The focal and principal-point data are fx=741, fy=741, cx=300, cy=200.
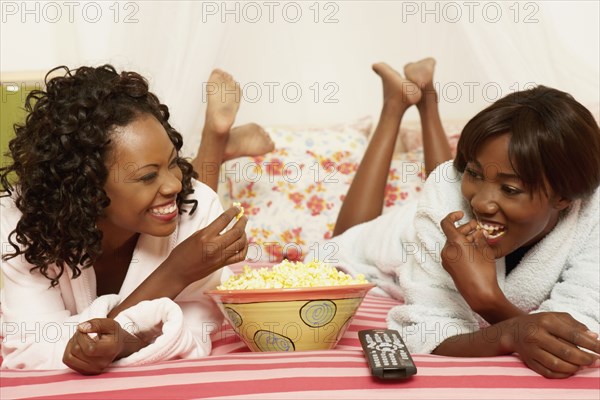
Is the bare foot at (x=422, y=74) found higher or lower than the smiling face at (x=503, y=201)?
higher

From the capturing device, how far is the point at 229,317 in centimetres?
120

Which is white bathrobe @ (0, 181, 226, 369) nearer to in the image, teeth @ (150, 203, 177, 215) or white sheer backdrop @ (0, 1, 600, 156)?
teeth @ (150, 203, 177, 215)

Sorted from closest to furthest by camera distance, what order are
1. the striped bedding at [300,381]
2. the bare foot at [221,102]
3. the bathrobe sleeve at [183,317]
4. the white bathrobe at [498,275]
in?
1. the striped bedding at [300,381]
2. the bathrobe sleeve at [183,317]
3. the white bathrobe at [498,275]
4. the bare foot at [221,102]

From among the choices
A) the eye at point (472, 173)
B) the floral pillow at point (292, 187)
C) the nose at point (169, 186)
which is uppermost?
the eye at point (472, 173)

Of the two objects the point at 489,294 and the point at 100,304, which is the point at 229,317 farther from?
the point at 489,294

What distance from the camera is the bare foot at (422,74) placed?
6.66ft

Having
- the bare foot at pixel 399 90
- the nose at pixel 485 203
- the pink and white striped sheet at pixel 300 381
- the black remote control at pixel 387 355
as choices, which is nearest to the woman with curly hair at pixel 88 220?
the pink and white striped sheet at pixel 300 381

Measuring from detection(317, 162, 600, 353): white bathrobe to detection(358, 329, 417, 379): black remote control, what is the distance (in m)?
0.14

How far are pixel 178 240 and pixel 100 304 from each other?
0.68 feet

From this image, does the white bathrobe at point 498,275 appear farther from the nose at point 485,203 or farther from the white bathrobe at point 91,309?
the white bathrobe at point 91,309

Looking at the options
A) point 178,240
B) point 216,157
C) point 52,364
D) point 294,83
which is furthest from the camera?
point 294,83

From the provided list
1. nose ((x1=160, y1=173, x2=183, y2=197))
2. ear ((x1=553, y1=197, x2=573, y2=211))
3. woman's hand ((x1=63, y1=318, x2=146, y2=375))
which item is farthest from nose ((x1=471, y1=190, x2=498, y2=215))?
woman's hand ((x1=63, y1=318, x2=146, y2=375))

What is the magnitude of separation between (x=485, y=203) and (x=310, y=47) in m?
1.46

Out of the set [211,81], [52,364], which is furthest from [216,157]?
[52,364]
